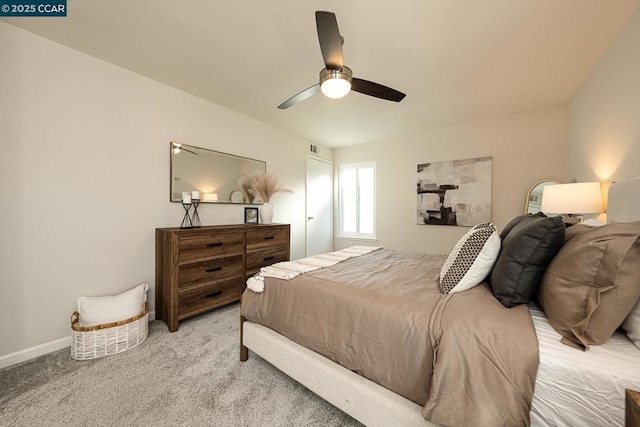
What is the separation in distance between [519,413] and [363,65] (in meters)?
2.37

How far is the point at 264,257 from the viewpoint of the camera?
287cm

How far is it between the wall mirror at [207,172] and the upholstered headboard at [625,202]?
10.8 ft

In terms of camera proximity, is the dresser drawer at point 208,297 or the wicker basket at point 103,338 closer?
the wicker basket at point 103,338

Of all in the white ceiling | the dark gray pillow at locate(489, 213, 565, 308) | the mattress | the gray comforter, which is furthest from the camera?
the white ceiling

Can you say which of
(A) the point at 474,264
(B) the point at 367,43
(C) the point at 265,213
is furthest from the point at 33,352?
(B) the point at 367,43

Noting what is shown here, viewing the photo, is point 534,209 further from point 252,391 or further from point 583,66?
point 252,391

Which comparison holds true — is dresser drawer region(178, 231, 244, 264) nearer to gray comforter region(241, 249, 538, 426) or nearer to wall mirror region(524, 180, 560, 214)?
gray comforter region(241, 249, 538, 426)

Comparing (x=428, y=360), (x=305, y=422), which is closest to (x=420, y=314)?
(x=428, y=360)

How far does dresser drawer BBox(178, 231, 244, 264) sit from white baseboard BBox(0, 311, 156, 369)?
103 cm

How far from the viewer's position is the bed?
0.74m

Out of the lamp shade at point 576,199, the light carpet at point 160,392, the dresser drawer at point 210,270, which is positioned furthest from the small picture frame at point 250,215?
the lamp shade at point 576,199

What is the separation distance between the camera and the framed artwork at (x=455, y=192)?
319cm

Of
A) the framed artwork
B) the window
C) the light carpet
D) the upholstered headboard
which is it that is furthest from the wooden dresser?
the upholstered headboard

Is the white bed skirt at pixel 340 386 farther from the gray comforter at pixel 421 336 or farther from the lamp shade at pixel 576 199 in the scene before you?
the lamp shade at pixel 576 199
